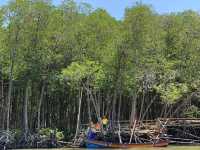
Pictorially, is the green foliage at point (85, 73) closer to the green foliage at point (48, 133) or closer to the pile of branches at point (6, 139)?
the green foliage at point (48, 133)

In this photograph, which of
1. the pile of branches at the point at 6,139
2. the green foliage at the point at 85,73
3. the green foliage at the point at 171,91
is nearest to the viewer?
the pile of branches at the point at 6,139

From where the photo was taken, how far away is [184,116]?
167 ft

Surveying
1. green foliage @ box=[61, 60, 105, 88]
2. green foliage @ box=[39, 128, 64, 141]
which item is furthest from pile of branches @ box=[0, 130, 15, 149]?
green foliage @ box=[61, 60, 105, 88]

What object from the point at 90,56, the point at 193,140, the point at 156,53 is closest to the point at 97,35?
the point at 90,56

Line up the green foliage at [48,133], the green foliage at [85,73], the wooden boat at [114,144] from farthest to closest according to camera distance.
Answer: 1. the green foliage at [48,133]
2. the green foliage at [85,73]
3. the wooden boat at [114,144]

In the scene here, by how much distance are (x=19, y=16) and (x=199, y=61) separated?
15772mm

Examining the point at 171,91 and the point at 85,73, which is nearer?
the point at 85,73

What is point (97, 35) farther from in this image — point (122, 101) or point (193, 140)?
point (193, 140)

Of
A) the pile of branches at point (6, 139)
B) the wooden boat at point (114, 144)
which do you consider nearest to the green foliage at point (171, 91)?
the wooden boat at point (114, 144)

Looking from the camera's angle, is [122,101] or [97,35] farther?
[122,101]

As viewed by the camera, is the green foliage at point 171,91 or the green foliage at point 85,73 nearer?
the green foliage at point 85,73

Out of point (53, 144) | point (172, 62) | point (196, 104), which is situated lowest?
point (53, 144)

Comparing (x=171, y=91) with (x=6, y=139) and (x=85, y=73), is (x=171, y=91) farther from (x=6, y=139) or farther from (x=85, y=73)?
(x=6, y=139)

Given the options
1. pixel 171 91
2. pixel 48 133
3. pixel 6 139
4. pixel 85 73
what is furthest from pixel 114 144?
pixel 6 139
